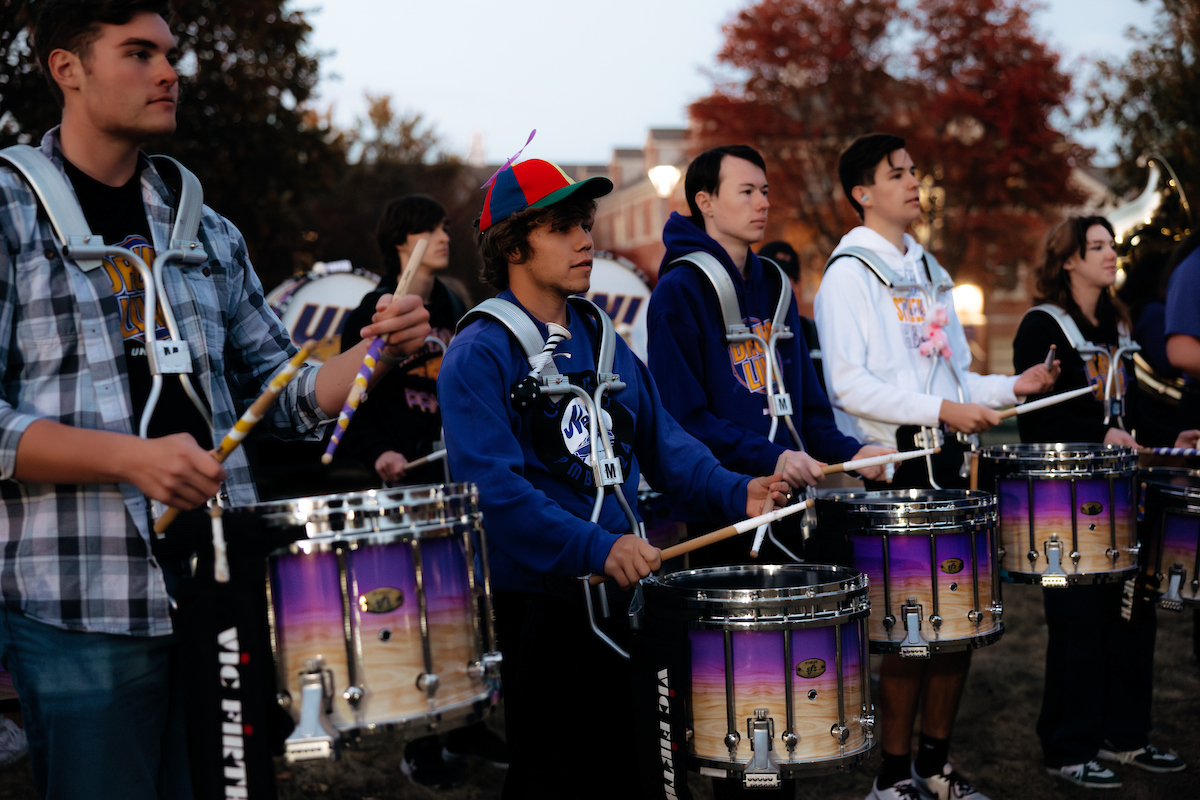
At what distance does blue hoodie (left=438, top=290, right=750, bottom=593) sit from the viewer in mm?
2633

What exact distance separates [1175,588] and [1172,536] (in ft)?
0.64

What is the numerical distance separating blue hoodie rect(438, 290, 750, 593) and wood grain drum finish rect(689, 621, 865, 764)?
0.40 m

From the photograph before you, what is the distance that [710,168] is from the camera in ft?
14.0

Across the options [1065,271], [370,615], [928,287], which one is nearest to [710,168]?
[928,287]

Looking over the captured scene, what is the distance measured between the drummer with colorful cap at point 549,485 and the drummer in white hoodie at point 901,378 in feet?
3.97

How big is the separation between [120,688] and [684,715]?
128 centimetres

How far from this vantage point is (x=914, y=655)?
3.28 m

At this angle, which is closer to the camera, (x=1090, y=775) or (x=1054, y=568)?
(x=1054, y=568)

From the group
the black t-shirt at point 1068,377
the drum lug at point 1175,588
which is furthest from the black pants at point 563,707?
the black t-shirt at point 1068,377

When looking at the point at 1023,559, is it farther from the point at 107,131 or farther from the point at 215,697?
the point at 107,131

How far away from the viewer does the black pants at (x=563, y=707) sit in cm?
272

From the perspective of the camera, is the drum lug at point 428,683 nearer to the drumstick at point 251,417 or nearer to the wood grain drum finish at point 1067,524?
the drumstick at point 251,417

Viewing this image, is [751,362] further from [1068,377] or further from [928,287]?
[1068,377]

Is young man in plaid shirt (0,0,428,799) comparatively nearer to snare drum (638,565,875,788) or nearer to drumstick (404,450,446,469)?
snare drum (638,565,875,788)
